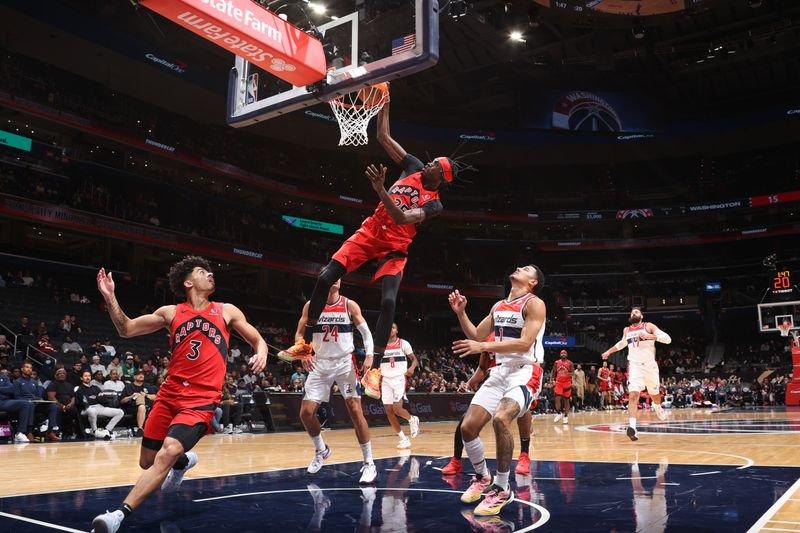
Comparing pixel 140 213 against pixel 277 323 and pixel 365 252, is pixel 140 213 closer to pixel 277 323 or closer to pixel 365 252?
pixel 277 323

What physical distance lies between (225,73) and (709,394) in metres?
28.8

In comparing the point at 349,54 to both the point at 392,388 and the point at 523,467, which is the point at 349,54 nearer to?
the point at 523,467

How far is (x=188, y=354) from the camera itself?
16.1ft

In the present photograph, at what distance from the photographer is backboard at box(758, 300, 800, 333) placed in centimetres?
2875

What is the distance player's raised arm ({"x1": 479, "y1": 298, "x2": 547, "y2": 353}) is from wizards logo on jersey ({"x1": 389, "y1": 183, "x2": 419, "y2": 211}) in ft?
4.95

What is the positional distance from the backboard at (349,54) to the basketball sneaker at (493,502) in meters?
4.06

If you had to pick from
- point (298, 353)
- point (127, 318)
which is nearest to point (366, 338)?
point (298, 353)

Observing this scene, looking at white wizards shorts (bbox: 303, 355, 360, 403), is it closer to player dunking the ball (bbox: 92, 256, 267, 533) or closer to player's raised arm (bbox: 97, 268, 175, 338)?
player dunking the ball (bbox: 92, 256, 267, 533)

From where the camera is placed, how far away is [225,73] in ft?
107

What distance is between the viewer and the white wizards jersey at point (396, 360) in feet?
41.3

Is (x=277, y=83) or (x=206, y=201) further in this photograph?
(x=206, y=201)

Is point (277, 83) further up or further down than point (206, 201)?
further down

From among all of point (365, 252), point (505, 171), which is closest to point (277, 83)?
point (365, 252)

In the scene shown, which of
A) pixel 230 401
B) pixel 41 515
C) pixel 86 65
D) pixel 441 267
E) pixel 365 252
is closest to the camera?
pixel 41 515
